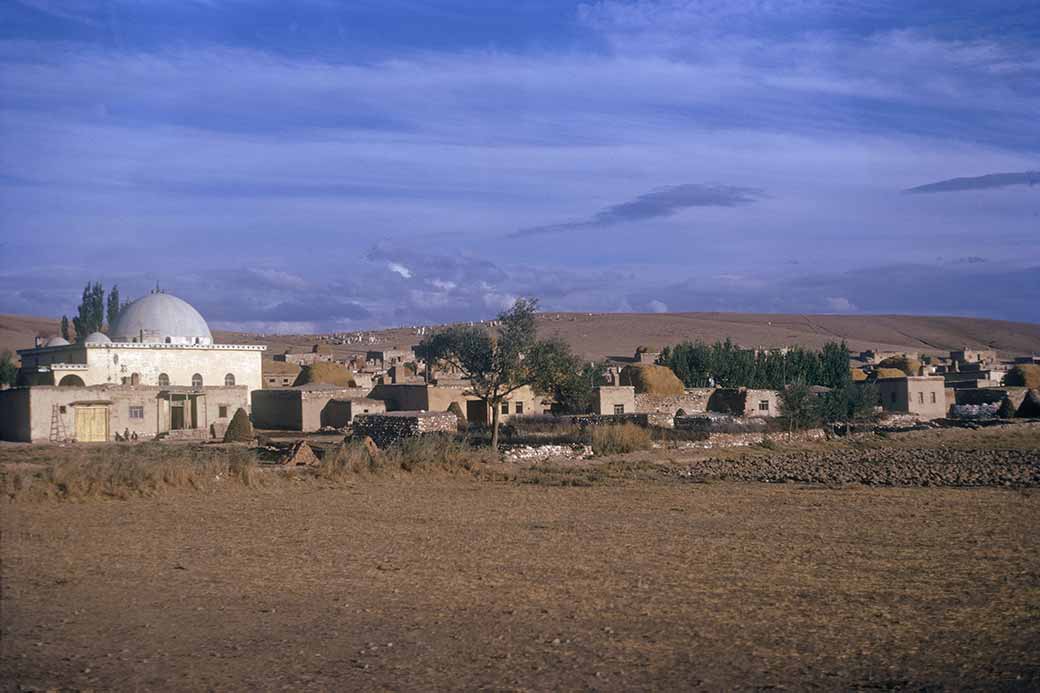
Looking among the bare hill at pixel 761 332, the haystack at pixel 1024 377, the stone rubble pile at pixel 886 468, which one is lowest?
the stone rubble pile at pixel 886 468

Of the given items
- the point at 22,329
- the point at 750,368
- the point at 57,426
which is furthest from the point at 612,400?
the point at 22,329

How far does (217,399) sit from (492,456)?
22.2m

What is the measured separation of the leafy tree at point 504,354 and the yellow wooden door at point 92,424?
14.0 m

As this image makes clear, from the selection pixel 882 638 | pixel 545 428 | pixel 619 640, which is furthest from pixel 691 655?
pixel 545 428

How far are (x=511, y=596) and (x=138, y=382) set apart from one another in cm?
4594

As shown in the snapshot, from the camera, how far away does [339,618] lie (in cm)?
1070

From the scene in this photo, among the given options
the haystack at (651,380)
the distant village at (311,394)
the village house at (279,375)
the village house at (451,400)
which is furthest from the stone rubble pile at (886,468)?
the village house at (279,375)

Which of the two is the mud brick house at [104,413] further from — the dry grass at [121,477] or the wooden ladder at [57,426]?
the dry grass at [121,477]

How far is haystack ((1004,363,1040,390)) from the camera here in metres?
71.9

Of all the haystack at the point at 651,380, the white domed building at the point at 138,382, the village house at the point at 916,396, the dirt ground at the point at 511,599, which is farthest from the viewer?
the village house at the point at 916,396

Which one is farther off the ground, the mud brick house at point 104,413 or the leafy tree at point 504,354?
the leafy tree at point 504,354

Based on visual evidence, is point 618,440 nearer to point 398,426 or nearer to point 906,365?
point 398,426

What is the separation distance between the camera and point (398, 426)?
35594 millimetres

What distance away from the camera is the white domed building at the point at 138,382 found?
42.6 meters
